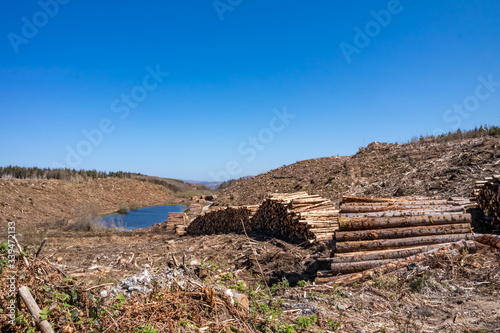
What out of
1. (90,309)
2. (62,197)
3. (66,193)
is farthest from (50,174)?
(90,309)

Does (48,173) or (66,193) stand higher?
(48,173)

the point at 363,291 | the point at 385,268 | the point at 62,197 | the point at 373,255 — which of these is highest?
the point at 62,197

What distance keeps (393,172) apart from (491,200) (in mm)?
7704

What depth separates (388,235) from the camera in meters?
6.09

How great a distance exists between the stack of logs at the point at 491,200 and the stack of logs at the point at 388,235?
199 centimetres

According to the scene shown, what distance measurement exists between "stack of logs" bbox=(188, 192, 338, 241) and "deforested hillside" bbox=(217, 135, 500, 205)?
13.6 ft

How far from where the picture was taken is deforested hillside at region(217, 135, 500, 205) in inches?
470

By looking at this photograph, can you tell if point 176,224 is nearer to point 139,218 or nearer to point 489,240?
point 139,218

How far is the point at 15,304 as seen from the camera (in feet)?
9.30

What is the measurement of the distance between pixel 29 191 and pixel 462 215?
28659 millimetres

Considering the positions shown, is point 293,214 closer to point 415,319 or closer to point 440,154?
point 415,319

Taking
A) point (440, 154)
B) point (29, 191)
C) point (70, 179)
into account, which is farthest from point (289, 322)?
point (70, 179)

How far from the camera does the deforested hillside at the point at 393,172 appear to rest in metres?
11.9

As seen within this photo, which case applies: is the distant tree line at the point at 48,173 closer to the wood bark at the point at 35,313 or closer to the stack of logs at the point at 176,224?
the stack of logs at the point at 176,224
